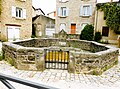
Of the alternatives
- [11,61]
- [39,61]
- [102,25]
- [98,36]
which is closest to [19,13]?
[98,36]

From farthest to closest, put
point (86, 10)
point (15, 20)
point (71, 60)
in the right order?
1. point (86, 10)
2. point (15, 20)
3. point (71, 60)

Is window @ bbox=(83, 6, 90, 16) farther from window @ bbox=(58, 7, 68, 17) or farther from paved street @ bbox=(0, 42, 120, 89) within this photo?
paved street @ bbox=(0, 42, 120, 89)

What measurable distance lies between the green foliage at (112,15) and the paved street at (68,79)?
1262 centimetres

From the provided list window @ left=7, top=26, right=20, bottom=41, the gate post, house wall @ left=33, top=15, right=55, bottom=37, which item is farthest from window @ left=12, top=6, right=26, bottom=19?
the gate post

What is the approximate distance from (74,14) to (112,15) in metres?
7.79

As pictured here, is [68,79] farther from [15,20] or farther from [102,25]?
[102,25]

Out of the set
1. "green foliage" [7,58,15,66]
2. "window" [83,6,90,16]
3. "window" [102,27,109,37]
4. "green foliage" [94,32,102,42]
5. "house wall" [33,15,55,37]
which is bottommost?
"green foliage" [7,58,15,66]

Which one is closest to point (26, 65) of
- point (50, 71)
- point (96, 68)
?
Result: point (50, 71)

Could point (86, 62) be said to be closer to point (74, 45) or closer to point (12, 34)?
point (74, 45)

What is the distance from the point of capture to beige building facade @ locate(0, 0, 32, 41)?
52.4ft

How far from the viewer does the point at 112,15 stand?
17250 mm

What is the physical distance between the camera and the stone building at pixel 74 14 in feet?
72.3

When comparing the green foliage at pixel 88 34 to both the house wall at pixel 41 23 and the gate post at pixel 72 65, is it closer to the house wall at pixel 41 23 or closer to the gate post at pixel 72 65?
the house wall at pixel 41 23

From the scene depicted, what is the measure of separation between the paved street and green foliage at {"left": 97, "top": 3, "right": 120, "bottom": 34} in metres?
12.6
